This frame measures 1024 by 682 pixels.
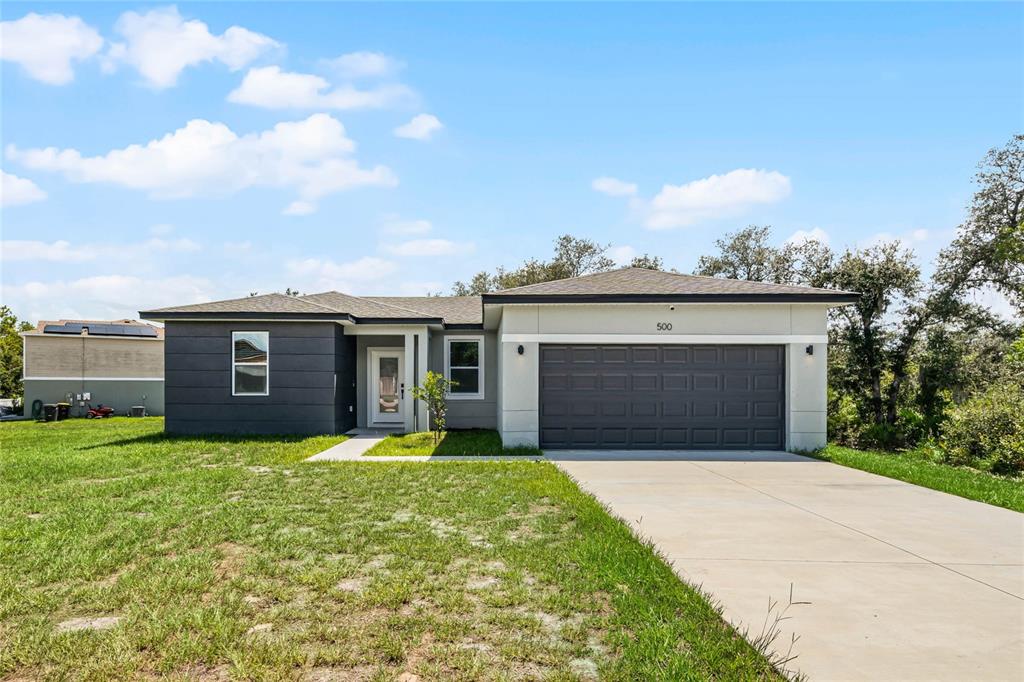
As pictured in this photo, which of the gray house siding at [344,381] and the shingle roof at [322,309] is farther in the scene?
the gray house siding at [344,381]

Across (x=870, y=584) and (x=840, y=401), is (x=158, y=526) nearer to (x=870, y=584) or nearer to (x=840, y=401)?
(x=870, y=584)

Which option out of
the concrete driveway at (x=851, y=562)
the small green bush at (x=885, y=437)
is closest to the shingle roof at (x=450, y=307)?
the concrete driveway at (x=851, y=562)

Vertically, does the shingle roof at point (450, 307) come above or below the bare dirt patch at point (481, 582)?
above

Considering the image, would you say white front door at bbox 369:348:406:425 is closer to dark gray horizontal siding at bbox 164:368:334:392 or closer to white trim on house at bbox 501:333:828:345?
dark gray horizontal siding at bbox 164:368:334:392

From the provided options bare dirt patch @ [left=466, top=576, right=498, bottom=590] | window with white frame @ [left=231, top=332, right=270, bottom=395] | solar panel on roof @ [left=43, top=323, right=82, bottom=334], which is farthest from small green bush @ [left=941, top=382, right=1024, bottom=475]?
solar panel on roof @ [left=43, top=323, right=82, bottom=334]

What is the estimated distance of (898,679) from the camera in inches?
117

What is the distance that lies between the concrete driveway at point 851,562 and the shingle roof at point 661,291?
3822mm

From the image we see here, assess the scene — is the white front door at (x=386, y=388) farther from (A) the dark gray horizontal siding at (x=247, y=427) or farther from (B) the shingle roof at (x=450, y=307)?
(A) the dark gray horizontal siding at (x=247, y=427)

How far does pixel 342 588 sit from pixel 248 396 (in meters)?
10.7

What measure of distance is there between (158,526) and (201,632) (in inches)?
111

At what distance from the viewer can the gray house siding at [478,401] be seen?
15.7m

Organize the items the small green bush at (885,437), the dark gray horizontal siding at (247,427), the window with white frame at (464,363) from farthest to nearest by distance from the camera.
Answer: the small green bush at (885,437) < the window with white frame at (464,363) < the dark gray horizontal siding at (247,427)

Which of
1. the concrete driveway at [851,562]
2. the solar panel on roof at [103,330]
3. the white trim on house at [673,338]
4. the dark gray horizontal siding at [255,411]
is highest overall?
the solar panel on roof at [103,330]

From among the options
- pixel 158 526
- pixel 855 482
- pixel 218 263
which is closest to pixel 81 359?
pixel 218 263
